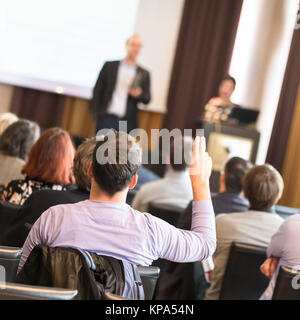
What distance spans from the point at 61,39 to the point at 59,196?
18.2 feet

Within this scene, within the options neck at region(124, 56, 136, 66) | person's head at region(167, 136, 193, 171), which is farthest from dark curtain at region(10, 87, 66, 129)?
person's head at region(167, 136, 193, 171)

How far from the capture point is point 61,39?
743 cm

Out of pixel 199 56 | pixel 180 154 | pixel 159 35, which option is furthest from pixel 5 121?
pixel 199 56

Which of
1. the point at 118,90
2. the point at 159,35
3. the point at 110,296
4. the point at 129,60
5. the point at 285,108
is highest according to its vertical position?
the point at 159,35

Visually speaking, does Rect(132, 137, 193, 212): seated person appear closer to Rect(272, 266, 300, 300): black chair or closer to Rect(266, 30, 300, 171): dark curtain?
Rect(272, 266, 300, 300): black chair

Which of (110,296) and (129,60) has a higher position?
(129,60)

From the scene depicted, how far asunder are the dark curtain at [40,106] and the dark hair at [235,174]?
15.9ft

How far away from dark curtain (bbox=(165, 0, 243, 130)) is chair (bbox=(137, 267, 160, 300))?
236 inches

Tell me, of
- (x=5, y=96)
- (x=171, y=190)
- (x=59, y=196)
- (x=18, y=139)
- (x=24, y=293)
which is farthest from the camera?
(x=5, y=96)

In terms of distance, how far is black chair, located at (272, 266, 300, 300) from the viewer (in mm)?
2025

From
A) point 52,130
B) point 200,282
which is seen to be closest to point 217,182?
point 200,282

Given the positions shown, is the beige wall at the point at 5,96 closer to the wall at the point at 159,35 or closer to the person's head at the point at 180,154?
the wall at the point at 159,35

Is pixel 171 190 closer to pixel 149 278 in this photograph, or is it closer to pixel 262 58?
pixel 149 278

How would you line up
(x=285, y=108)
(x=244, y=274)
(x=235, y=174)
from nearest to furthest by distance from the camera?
1. (x=244, y=274)
2. (x=235, y=174)
3. (x=285, y=108)
